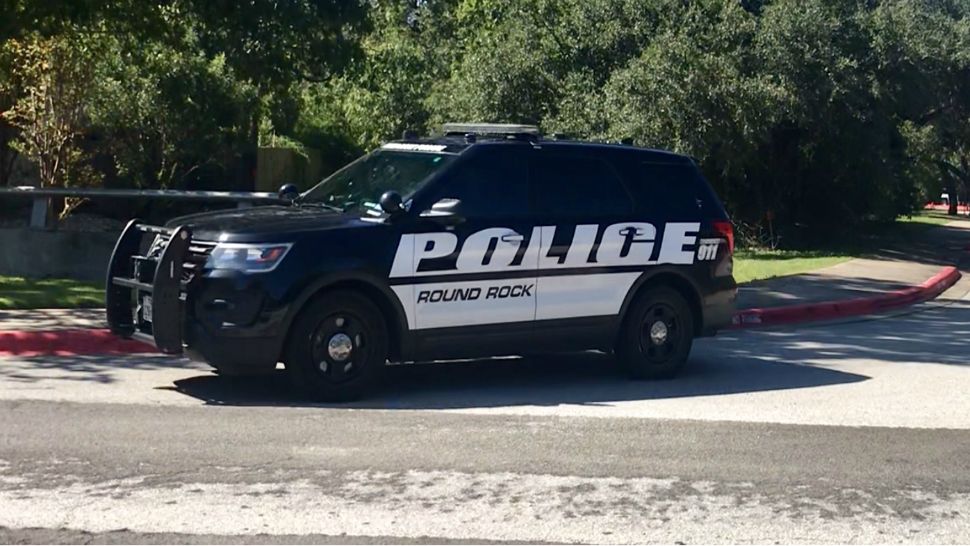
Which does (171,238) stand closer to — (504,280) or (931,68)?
(504,280)

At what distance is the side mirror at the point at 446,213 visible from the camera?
9.65 metres

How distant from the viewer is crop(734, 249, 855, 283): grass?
2070 cm

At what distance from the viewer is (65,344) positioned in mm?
11391

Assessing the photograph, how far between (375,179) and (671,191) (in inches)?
99.8

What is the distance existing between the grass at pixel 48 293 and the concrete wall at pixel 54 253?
0.44 meters

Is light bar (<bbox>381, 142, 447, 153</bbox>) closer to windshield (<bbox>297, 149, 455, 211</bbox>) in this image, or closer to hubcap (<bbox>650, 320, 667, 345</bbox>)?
windshield (<bbox>297, 149, 455, 211</bbox>)

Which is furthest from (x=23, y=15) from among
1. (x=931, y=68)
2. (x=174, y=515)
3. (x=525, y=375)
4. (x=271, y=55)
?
(x=931, y=68)

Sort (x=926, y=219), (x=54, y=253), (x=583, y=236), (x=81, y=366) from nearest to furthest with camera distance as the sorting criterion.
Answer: (x=583, y=236) < (x=81, y=366) < (x=54, y=253) < (x=926, y=219)

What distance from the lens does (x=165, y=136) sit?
76.8ft

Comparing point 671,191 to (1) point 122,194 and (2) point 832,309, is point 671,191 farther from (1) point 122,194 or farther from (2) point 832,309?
(1) point 122,194

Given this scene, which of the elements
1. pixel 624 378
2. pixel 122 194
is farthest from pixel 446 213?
pixel 122 194

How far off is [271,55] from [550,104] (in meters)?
11.0

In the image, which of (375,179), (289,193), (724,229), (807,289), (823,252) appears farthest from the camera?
(823,252)

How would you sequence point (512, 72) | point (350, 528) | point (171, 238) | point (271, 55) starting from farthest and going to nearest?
point (512, 72) → point (271, 55) → point (171, 238) → point (350, 528)
